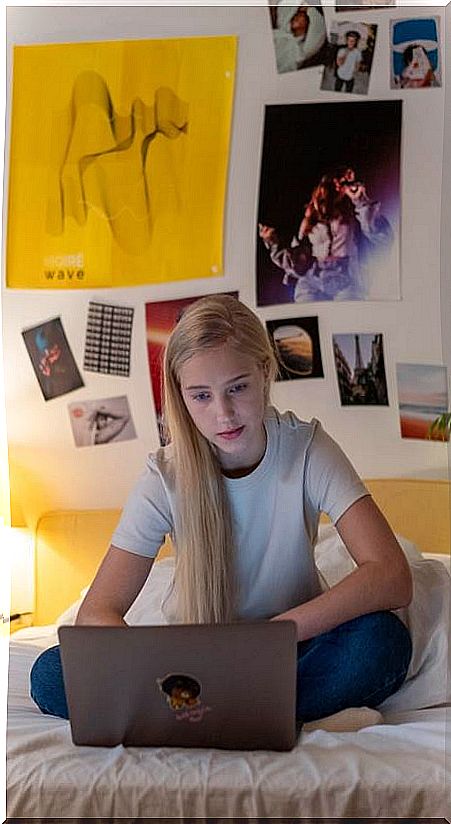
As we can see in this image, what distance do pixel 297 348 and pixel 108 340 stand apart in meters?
0.25

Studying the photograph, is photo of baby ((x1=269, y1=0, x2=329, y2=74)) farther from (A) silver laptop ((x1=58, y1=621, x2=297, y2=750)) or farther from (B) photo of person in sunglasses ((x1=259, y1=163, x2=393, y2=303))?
(A) silver laptop ((x1=58, y1=621, x2=297, y2=750))

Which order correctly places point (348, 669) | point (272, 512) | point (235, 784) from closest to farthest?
point (235, 784) → point (348, 669) → point (272, 512)

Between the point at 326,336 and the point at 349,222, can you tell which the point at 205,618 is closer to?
the point at 326,336

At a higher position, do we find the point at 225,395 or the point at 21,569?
the point at 225,395

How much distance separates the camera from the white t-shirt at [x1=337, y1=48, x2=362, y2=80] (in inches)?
52.7

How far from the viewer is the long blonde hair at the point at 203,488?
3.80 feet

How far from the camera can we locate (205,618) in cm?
118

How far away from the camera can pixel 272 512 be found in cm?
119

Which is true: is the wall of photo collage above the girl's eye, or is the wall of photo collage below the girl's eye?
above

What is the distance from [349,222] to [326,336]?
15 cm

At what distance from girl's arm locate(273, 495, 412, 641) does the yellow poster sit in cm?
42

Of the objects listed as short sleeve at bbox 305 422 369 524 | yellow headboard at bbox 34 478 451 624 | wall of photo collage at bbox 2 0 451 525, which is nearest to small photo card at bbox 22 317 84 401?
wall of photo collage at bbox 2 0 451 525

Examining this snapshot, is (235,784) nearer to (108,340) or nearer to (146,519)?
(146,519)

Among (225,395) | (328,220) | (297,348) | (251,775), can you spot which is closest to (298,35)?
(328,220)
